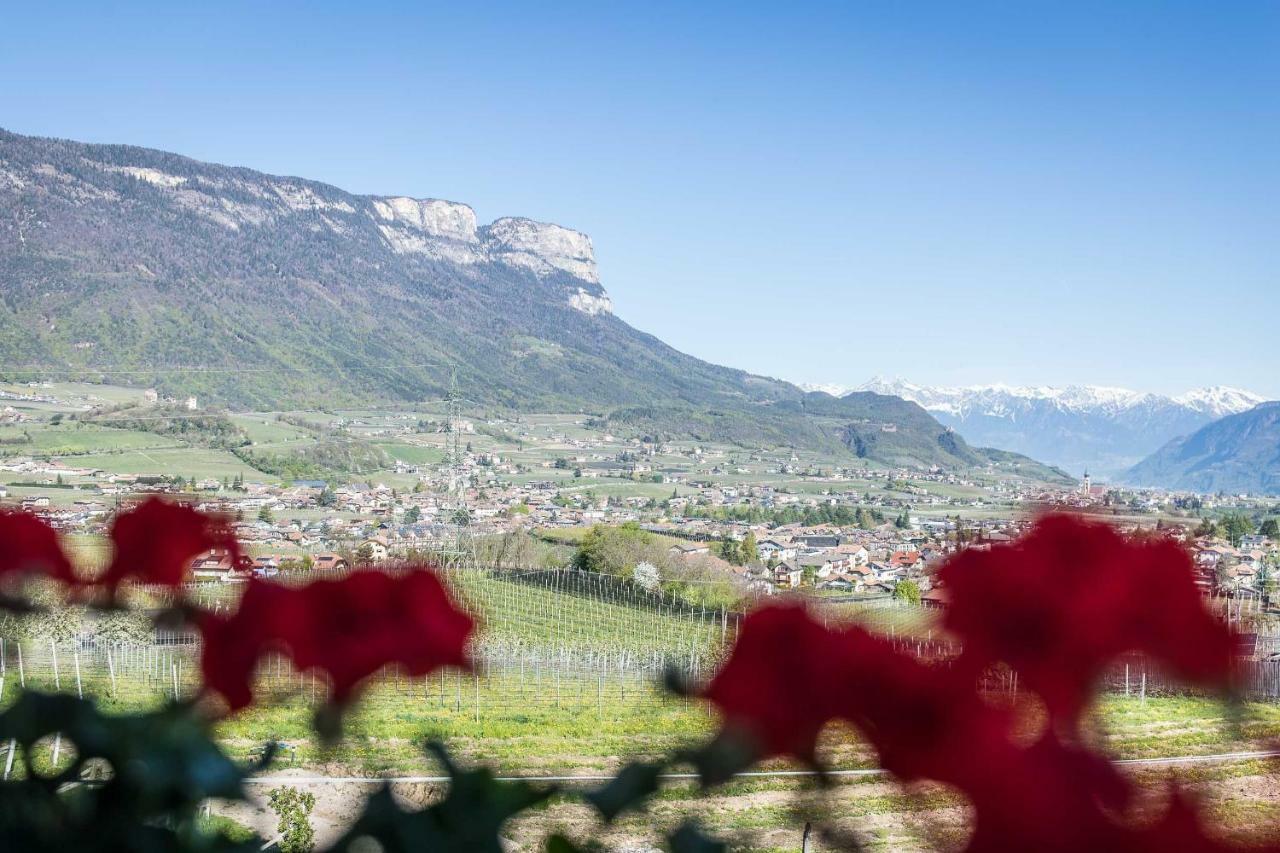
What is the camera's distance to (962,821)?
0.53m

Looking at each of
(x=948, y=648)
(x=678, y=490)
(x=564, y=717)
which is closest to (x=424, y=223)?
(x=678, y=490)

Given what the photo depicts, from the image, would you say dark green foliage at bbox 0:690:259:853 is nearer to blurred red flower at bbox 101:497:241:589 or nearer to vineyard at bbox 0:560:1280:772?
vineyard at bbox 0:560:1280:772

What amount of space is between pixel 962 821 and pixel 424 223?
138 meters

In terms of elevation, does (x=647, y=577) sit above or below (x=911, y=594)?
below

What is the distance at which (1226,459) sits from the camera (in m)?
152

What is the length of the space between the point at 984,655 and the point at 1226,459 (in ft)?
581

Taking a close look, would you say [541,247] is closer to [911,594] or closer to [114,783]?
[911,594]

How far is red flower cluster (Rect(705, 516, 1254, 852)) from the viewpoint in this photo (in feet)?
1.88

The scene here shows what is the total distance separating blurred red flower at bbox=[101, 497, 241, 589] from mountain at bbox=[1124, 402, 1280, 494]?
462ft

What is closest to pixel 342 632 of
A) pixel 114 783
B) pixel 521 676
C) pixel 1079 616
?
pixel 114 783

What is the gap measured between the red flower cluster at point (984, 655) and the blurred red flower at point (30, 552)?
799mm

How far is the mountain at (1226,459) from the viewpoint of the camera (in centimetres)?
13325

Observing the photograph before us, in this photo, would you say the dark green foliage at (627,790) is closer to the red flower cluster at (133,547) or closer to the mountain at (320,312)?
the red flower cluster at (133,547)

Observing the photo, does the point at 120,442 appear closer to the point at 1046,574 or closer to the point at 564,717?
the point at 564,717
